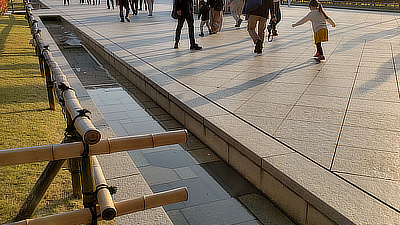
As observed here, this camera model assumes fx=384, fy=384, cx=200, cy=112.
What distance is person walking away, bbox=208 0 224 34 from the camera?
12562 mm

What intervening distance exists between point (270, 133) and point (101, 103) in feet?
10.8

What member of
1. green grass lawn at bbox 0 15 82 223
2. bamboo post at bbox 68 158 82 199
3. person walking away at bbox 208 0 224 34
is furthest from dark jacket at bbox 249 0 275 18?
bamboo post at bbox 68 158 82 199

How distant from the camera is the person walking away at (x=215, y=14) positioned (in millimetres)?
12562

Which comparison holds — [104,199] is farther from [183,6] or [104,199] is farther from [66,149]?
[183,6]

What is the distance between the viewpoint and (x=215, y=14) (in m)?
12.5

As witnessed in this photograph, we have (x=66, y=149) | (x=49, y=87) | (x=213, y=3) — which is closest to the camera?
(x=66, y=149)

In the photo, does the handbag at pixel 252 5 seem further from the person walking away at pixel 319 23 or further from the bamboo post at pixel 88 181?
the bamboo post at pixel 88 181

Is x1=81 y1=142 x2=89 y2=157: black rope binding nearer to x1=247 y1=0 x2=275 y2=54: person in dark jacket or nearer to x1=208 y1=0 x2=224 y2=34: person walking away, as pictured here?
x1=247 y1=0 x2=275 y2=54: person in dark jacket

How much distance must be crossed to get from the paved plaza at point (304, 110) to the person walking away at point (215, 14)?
2.08 metres

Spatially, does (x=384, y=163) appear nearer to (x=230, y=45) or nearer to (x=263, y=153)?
(x=263, y=153)

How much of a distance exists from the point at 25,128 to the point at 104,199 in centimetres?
322

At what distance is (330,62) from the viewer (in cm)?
802

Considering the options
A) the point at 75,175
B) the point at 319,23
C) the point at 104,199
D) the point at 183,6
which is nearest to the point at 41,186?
the point at 75,175

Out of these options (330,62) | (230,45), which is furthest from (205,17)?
(330,62)
